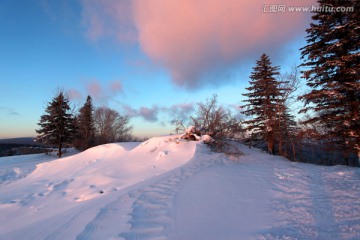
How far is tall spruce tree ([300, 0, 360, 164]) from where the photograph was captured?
1060 centimetres

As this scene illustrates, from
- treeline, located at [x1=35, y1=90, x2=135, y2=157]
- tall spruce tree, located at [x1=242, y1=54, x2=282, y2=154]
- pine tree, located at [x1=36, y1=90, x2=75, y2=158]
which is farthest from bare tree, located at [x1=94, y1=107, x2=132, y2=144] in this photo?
tall spruce tree, located at [x1=242, y1=54, x2=282, y2=154]

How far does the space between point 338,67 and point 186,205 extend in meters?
12.7

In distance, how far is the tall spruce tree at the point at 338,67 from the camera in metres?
10.6

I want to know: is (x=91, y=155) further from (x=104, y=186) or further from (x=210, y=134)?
(x=210, y=134)

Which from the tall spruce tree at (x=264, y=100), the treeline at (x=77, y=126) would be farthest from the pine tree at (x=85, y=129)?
the tall spruce tree at (x=264, y=100)

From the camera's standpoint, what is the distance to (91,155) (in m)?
11.5

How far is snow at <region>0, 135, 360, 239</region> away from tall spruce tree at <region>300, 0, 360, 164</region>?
5.06 metres

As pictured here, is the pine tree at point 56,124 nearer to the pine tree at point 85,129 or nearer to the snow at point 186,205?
the pine tree at point 85,129

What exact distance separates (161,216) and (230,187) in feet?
8.12

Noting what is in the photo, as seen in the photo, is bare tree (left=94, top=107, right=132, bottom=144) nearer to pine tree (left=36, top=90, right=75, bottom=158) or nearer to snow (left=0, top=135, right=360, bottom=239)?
pine tree (left=36, top=90, right=75, bottom=158)

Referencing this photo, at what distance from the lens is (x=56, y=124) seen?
76.2 ft

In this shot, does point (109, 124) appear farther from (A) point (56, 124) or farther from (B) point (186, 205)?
(B) point (186, 205)

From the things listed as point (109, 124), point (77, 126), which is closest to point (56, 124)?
point (77, 126)

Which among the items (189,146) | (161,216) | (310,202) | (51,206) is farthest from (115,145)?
(310,202)
